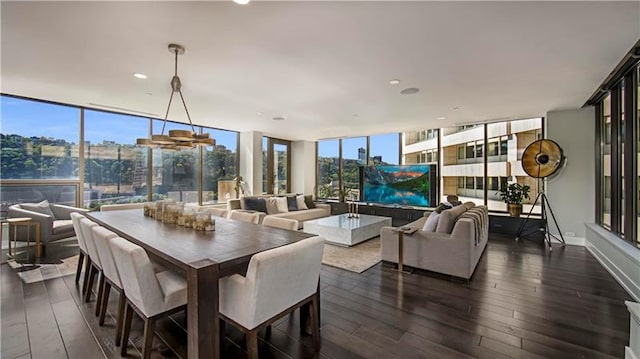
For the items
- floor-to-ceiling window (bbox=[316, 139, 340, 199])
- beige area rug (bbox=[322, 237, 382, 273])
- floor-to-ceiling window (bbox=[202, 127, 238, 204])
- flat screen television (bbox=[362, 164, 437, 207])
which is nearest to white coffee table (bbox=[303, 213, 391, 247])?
beige area rug (bbox=[322, 237, 382, 273])

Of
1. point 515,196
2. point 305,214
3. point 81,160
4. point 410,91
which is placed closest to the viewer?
point 410,91

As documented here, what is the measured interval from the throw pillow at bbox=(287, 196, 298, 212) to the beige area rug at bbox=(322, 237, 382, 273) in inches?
90.9

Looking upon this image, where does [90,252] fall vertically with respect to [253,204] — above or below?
below

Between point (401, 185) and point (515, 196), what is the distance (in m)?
2.45

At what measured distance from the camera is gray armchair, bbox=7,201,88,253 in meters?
4.13

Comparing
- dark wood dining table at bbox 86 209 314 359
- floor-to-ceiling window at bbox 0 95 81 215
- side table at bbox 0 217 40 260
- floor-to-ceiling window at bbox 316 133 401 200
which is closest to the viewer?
dark wood dining table at bbox 86 209 314 359

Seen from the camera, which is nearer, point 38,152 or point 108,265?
point 108,265

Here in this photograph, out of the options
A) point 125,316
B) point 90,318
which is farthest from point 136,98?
point 125,316

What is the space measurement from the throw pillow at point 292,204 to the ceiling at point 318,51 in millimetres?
3153

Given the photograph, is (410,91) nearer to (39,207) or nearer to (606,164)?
(606,164)

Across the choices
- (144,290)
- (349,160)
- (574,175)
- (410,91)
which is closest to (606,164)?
(574,175)

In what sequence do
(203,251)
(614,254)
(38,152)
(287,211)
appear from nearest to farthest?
(203,251)
(614,254)
(38,152)
(287,211)

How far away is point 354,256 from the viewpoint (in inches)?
171

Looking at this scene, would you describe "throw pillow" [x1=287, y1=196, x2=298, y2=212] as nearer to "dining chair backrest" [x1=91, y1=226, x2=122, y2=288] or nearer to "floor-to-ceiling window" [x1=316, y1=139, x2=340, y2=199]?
"floor-to-ceiling window" [x1=316, y1=139, x2=340, y2=199]
